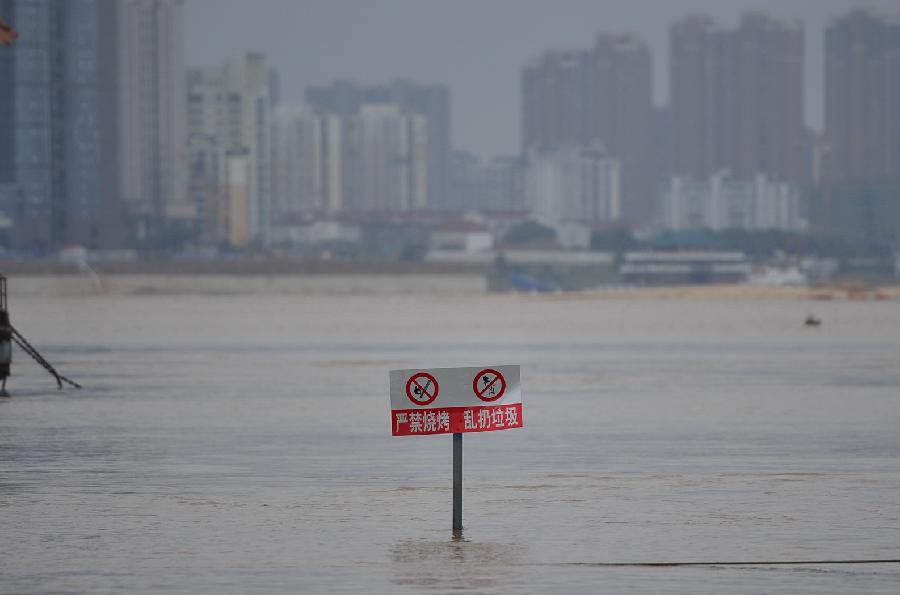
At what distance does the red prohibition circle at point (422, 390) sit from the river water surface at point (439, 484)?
1010 mm

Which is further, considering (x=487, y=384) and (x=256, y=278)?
(x=256, y=278)

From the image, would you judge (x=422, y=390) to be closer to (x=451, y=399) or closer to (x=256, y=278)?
(x=451, y=399)

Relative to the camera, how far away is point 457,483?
562 inches

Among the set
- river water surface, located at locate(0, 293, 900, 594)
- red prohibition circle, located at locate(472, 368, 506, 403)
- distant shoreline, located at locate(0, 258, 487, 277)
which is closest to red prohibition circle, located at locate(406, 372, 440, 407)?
red prohibition circle, located at locate(472, 368, 506, 403)

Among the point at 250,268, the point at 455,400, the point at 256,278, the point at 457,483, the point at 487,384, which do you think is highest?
the point at 487,384

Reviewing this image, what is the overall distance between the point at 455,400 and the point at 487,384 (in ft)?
0.80

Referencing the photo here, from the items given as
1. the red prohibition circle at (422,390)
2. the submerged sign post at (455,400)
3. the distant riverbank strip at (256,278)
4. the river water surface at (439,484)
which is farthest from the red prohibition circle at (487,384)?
the distant riverbank strip at (256,278)

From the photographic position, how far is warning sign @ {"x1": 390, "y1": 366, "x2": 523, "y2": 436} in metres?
13.7

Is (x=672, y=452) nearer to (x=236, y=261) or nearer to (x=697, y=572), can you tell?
(x=697, y=572)

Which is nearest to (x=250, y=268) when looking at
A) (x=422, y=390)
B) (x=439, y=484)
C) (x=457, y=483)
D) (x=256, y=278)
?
(x=256, y=278)

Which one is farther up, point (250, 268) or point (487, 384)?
point (487, 384)

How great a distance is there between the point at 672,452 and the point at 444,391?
8.21m

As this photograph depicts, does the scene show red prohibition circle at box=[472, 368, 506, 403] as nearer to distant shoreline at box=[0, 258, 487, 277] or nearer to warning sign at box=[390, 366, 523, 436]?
warning sign at box=[390, 366, 523, 436]

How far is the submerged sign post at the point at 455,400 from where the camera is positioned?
13.7 metres
